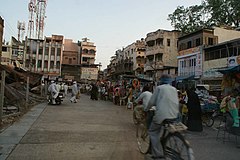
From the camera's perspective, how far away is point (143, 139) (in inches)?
232

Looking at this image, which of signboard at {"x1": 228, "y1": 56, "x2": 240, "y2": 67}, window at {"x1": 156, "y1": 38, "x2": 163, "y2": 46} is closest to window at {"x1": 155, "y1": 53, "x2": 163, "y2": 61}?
window at {"x1": 156, "y1": 38, "x2": 163, "y2": 46}

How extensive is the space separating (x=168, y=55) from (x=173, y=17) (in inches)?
307

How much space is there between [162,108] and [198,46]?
27493 mm

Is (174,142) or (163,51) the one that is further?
(163,51)

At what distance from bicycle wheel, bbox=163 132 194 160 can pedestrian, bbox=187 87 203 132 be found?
4768mm

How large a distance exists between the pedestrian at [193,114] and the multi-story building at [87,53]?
55143 mm

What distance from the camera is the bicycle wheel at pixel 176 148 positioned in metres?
3.77

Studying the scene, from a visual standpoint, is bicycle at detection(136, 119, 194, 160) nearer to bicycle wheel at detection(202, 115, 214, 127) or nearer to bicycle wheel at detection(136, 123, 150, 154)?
bicycle wheel at detection(136, 123, 150, 154)

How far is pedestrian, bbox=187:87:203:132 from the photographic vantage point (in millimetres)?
8812

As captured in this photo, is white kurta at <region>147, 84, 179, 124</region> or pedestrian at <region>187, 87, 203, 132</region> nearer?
white kurta at <region>147, 84, 179, 124</region>

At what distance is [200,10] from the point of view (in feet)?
115

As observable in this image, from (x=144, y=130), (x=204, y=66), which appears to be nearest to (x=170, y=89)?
(x=144, y=130)

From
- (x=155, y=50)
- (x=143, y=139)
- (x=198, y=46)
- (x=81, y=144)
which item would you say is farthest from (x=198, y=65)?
(x=81, y=144)

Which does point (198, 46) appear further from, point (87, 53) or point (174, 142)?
point (87, 53)
